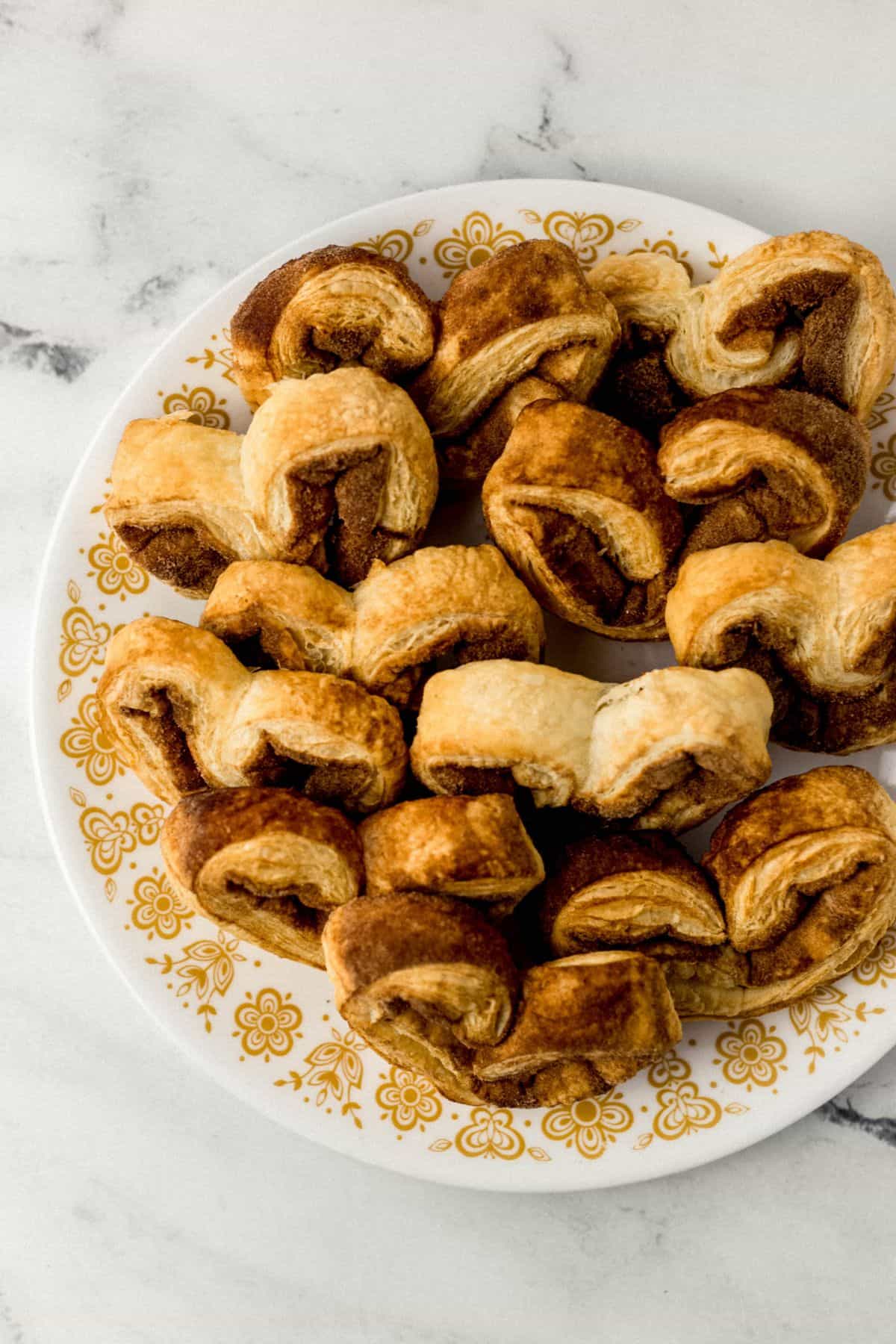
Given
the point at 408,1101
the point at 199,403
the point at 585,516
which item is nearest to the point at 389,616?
the point at 585,516

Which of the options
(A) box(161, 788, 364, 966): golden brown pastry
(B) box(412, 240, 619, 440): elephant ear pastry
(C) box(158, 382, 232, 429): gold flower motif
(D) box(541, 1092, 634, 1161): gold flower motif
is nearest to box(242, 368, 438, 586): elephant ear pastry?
(B) box(412, 240, 619, 440): elephant ear pastry

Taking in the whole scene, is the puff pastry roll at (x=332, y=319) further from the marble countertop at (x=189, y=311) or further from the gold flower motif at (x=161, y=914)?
the gold flower motif at (x=161, y=914)

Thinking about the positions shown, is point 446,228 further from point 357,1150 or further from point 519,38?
point 357,1150

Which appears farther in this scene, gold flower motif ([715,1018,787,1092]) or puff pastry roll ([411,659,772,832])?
gold flower motif ([715,1018,787,1092])

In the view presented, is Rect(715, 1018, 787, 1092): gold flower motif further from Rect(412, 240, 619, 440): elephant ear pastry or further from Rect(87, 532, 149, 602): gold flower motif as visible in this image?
Rect(87, 532, 149, 602): gold flower motif

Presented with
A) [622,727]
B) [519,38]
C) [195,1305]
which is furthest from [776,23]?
[195,1305]

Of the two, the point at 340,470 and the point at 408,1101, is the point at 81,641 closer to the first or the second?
the point at 340,470
